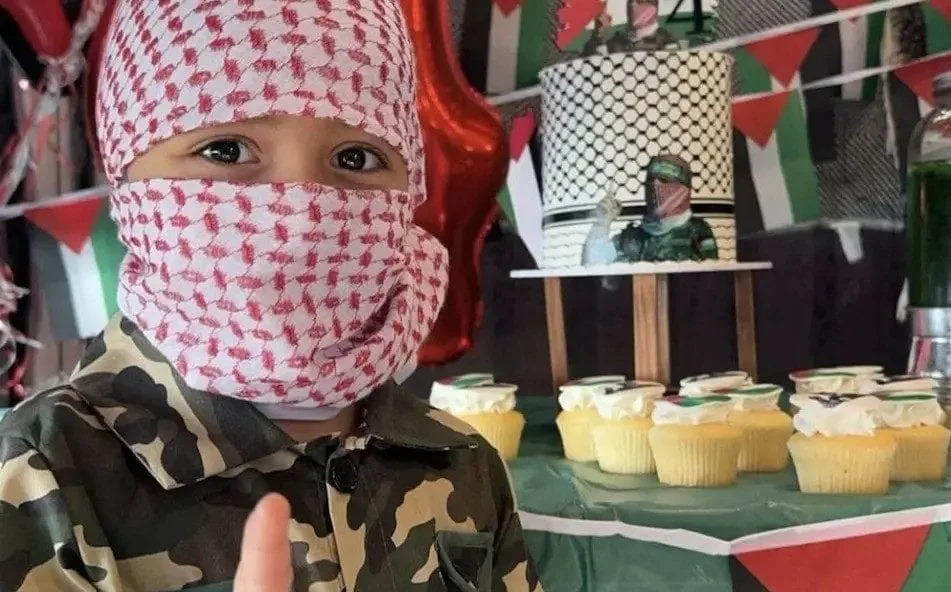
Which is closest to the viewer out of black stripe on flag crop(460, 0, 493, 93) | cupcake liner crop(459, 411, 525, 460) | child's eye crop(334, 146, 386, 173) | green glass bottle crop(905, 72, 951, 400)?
child's eye crop(334, 146, 386, 173)

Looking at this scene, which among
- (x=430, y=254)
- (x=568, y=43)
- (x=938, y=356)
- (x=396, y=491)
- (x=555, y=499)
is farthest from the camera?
(x=568, y=43)

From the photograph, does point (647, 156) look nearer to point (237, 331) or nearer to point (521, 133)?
point (521, 133)

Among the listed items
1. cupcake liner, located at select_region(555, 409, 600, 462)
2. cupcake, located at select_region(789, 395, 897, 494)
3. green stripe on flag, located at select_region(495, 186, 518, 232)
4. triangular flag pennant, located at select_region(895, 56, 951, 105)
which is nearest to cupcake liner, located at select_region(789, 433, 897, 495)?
cupcake, located at select_region(789, 395, 897, 494)

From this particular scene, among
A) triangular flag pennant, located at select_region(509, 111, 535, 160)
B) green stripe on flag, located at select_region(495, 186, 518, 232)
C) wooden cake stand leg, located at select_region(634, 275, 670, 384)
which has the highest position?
triangular flag pennant, located at select_region(509, 111, 535, 160)

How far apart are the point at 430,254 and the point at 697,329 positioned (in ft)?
2.47

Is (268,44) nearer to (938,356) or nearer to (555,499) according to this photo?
(555,499)

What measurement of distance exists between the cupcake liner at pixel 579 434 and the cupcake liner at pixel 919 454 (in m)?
0.31

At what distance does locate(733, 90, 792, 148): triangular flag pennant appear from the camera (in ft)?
5.11

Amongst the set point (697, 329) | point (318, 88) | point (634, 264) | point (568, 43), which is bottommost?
point (697, 329)

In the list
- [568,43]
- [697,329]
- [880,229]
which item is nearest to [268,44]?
[568,43]

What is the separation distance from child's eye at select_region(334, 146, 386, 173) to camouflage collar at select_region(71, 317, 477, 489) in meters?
0.19

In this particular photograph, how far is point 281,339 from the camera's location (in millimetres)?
704

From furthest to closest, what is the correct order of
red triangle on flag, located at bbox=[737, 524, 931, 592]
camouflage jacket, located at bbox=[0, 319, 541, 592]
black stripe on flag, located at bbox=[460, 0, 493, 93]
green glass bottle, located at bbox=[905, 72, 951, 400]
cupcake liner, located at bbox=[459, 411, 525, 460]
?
black stripe on flag, located at bbox=[460, 0, 493, 93], green glass bottle, located at bbox=[905, 72, 951, 400], cupcake liner, located at bbox=[459, 411, 525, 460], red triangle on flag, located at bbox=[737, 524, 931, 592], camouflage jacket, located at bbox=[0, 319, 541, 592]

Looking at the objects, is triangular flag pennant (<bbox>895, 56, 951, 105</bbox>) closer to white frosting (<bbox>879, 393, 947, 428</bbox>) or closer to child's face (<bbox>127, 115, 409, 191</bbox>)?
white frosting (<bbox>879, 393, 947, 428</bbox>)
